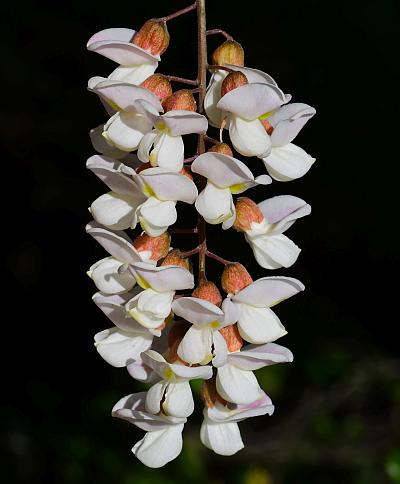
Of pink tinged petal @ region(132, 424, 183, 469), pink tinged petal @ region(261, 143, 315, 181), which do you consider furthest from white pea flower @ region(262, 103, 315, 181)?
pink tinged petal @ region(132, 424, 183, 469)

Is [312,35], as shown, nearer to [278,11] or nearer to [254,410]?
[278,11]

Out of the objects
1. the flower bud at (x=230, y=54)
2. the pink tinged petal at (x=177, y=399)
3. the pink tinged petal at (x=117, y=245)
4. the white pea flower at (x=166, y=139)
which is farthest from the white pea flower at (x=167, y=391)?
the flower bud at (x=230, y=54)

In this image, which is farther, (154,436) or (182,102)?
(154,436)

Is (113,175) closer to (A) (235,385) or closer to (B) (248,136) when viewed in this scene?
(B) (248,136)

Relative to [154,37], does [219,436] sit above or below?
below

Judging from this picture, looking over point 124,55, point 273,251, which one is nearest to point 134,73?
point 124,55

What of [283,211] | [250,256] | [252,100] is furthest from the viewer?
[250,256]

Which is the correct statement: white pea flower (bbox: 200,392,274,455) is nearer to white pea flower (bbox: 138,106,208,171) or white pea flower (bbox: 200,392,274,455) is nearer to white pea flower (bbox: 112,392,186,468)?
white pea flower (bbox: 112,392,186,468)
